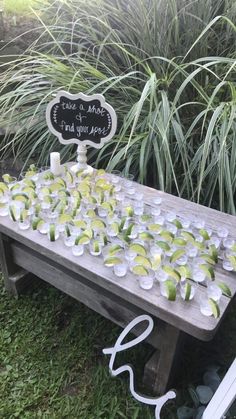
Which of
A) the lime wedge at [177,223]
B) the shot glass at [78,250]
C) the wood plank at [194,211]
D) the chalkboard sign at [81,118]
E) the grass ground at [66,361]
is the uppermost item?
the chalkboard sign at [81,118]

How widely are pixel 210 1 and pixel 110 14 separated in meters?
0.50

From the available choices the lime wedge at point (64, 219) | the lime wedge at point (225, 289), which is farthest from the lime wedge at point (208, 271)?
the lime wedge at point (64, 219)

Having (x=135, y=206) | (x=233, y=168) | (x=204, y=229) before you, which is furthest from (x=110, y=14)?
(x=204, y=229)

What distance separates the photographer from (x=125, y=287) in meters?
0.77

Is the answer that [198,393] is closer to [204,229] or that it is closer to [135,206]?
[204,229]

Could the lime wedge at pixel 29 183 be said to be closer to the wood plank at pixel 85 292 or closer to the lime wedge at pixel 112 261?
the wood plank at pixel 85 292

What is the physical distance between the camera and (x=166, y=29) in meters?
1.57

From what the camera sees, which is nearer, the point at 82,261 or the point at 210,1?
the point at 82,261

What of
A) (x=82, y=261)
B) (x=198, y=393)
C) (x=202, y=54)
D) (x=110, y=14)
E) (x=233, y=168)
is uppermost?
(x=110, y=14)

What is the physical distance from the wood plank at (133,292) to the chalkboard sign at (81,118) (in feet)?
1.38

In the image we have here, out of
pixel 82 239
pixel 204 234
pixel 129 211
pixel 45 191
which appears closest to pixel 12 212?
pixel 45 191

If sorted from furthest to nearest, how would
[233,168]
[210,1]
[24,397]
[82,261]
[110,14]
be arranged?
[110,14], [210,1], [233,168], [24,397], [82,261]

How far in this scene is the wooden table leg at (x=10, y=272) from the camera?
1.14 meters

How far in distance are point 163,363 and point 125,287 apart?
0.28m
